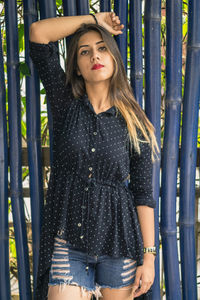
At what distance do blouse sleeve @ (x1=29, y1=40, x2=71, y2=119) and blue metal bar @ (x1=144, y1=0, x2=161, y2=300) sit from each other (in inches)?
16.7

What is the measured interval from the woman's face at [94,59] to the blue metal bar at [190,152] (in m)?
0.46

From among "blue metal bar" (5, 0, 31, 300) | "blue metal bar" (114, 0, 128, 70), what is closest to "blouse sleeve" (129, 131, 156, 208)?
"blue metal bar" (114, 0, 128, 70)

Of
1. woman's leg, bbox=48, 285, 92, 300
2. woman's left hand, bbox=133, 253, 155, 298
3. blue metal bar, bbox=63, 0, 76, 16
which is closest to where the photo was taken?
woman's leg, bbox=48, 285, 92, 300

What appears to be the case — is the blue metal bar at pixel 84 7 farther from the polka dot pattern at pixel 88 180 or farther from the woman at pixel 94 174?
the polka dot pattern at pixel 88 180

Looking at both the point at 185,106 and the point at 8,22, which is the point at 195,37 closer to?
the point at 185,106

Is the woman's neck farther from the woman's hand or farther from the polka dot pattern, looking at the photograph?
the woman's hand

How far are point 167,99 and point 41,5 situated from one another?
72 centimetres

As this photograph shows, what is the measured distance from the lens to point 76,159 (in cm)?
155

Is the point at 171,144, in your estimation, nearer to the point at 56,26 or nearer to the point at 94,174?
the point at 94,174

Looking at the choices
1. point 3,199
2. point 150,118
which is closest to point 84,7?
point 150,118

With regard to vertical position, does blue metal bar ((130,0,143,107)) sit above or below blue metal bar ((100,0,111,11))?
below

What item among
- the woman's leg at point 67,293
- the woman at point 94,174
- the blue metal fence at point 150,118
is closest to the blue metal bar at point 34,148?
the blue metal fence at point 150,118

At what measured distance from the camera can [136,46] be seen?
184 cm

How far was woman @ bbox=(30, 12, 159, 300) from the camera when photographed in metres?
1.53
